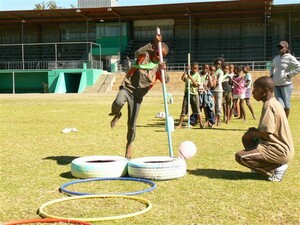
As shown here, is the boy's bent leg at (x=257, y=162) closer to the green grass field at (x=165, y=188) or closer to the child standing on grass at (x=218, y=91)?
the green grass field at (x=165, y=188)

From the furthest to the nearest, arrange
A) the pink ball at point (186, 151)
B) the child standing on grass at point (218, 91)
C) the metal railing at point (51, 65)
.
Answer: the metal railing at point (51, 65)
the child standing on grass at point (218, 91)
the pink ball at point (186, 151)

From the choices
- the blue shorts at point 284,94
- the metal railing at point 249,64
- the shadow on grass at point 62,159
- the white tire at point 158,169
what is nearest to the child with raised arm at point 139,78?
the shadow on grass at point 62,159

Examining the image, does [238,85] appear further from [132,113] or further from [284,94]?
[132,113]

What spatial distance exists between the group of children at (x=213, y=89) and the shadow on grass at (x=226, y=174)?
18.9 ft

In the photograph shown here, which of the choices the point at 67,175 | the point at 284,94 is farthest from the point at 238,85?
the point at 67,175

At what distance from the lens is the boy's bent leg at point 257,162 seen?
636 cm

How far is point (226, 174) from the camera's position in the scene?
686 cm

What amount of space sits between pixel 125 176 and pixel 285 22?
45185mm

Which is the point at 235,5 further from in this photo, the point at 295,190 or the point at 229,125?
the point at 295,190

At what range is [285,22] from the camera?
48.9m

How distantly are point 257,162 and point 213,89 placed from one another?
803 cm

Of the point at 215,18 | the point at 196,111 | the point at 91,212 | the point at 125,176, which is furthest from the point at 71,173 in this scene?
the point at 215,18

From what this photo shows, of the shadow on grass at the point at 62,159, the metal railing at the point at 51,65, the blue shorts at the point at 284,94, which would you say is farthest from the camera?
the metal railing at the point at 51,65

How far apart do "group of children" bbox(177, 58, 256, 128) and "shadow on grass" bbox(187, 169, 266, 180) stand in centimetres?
577
